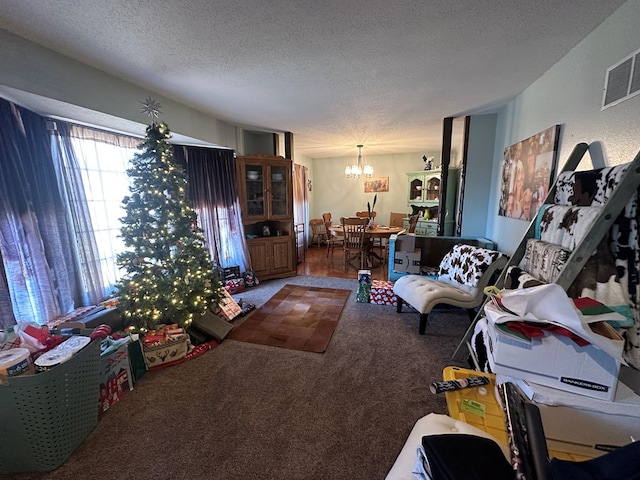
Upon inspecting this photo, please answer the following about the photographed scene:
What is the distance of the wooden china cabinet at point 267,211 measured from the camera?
3.96m

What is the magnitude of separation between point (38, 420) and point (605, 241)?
2926 millimetres

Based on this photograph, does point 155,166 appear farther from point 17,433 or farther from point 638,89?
point 638,89

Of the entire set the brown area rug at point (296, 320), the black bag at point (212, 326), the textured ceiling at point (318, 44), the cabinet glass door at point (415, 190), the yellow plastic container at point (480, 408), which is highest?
the textured ceiling at point (318, 44)

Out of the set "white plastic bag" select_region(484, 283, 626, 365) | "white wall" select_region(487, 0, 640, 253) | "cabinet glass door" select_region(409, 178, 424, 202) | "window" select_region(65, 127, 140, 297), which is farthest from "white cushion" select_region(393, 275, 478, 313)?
"cabinet glass door" select_region(409, 178, 424, 202)

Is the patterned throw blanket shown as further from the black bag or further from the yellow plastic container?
the black bag

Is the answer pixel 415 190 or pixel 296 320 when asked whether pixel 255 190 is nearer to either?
pixel 296 320

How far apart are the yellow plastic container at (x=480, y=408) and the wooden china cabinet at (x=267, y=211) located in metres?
3.27

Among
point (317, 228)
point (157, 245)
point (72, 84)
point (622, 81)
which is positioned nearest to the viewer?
point (622, 81)

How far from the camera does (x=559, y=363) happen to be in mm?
917

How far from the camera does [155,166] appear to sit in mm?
2225

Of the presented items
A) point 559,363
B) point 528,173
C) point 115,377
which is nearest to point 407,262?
point 528,173

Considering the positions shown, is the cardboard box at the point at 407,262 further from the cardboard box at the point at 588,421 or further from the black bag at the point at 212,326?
the cardboard box at the point at 588,421

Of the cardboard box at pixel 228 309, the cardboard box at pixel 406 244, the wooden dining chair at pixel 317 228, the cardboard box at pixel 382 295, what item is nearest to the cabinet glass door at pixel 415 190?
the wooden dining chair at pixel 317 228

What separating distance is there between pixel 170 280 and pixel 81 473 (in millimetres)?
1277
